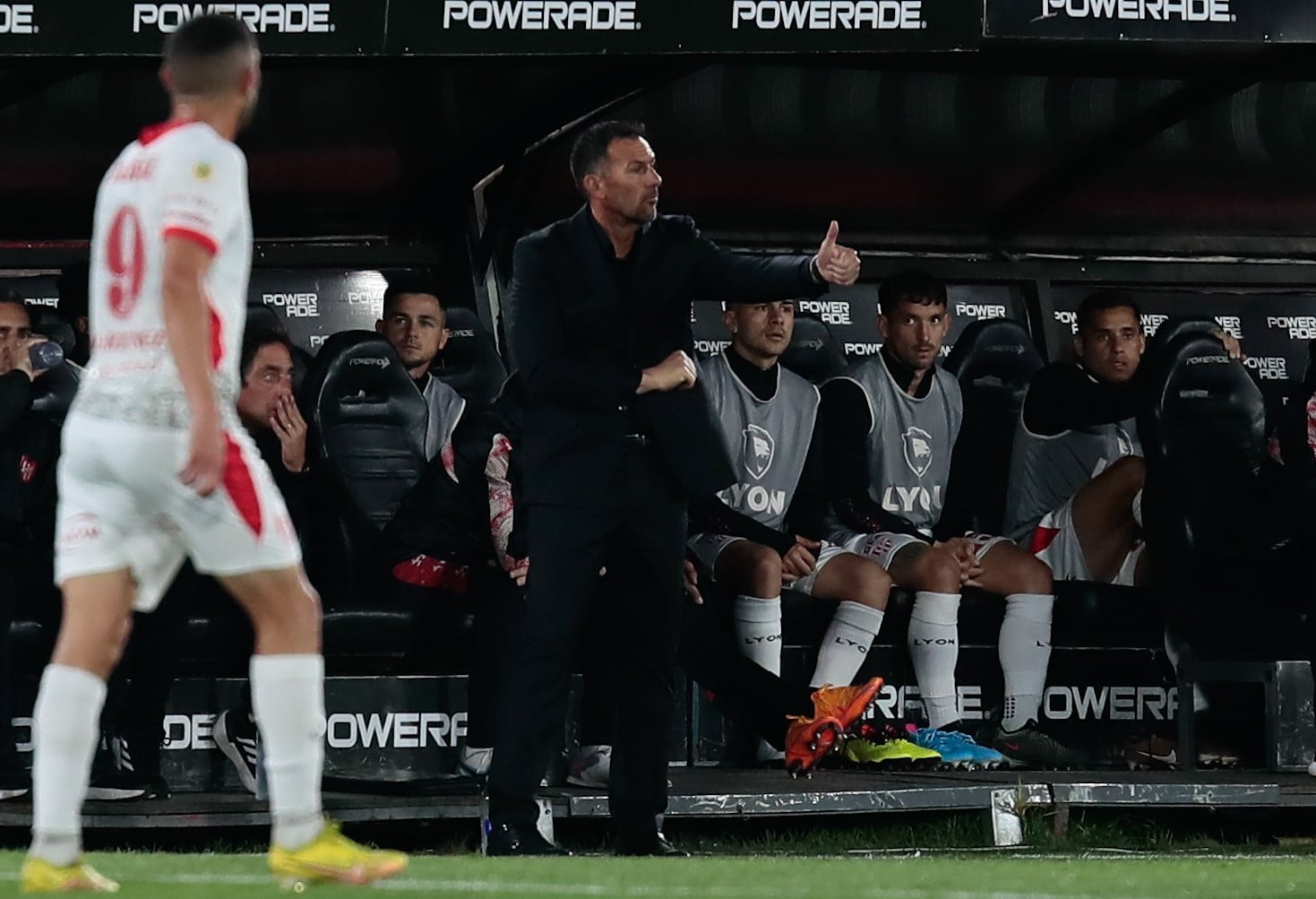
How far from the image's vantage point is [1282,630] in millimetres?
8820

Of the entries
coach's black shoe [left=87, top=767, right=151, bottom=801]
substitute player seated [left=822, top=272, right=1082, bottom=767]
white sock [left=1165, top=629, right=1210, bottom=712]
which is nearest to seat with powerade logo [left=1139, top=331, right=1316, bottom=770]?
white sock [left=1165, top=629, right=1210, bottom=712]

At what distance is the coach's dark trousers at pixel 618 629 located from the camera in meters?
6.55

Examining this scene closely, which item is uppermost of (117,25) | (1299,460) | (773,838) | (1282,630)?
(117,25)

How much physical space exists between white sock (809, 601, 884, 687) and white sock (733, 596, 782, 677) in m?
0.22

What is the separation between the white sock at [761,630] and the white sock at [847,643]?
224 mm

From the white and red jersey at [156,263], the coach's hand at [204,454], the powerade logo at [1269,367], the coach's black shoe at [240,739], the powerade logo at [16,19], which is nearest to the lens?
the coach's hand at [204,454]

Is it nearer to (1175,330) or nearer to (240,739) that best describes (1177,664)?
(1175,330)

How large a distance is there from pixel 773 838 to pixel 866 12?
8.86ft

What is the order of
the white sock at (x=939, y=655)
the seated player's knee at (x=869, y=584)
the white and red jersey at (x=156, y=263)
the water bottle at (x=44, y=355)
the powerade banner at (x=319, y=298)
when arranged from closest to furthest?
the white and red jersey at (x=156, y=263), the water bottle at (x=44, y=355), the seated player's knee at (x=869, y=584), the white sock at (x=939, y=655), the powerade banner at (x=319, y=298)

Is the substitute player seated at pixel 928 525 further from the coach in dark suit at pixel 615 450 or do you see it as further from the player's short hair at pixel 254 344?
the coach in dark suit at pixel 615 450

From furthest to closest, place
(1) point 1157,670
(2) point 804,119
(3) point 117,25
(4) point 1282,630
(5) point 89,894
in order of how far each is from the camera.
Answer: (2) point 804,119 < (1) point 1157,670 < (4) point 1282,630 < (3) point 117,25 < (5) point 89,894

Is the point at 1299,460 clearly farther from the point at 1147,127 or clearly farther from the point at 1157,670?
the point at 1147,127

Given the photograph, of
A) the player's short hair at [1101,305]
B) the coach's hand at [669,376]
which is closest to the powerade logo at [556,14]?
Answer: the coach's hand at [669,376]

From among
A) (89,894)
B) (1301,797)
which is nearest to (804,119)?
(1301,797)
